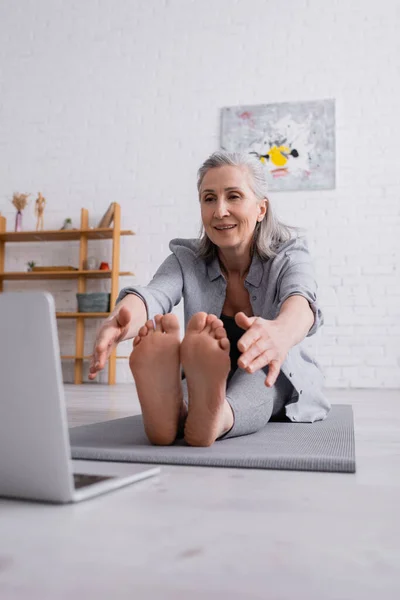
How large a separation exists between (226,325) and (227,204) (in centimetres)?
35

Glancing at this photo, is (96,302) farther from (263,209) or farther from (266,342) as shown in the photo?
(266,342)

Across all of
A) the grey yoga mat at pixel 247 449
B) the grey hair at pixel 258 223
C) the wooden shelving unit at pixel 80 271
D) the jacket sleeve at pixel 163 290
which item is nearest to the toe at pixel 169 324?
the grey yoga mat at pixel 247 449

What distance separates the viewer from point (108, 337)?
1339mm

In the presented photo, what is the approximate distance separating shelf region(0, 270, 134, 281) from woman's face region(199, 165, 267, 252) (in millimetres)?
2897

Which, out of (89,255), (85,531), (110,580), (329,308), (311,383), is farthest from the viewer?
(89,255)

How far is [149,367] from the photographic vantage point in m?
1.24

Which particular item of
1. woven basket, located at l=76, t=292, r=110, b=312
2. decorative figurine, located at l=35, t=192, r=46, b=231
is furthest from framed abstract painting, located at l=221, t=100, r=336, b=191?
decorative figurine, located at l=35, t=192, r=46, b=231

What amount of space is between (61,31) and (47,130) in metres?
0.83

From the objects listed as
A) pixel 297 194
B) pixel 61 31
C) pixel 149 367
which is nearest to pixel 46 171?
pixel 61 31

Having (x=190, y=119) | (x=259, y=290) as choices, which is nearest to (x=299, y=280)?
(x=259, y=290)

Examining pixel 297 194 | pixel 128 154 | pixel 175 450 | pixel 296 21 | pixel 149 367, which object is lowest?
pixel 175 450

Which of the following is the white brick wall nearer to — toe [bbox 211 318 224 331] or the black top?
the black top

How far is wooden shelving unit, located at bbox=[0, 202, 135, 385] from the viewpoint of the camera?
461 centimetres

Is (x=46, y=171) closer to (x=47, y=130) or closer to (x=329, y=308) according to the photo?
(x=47, y=130)
